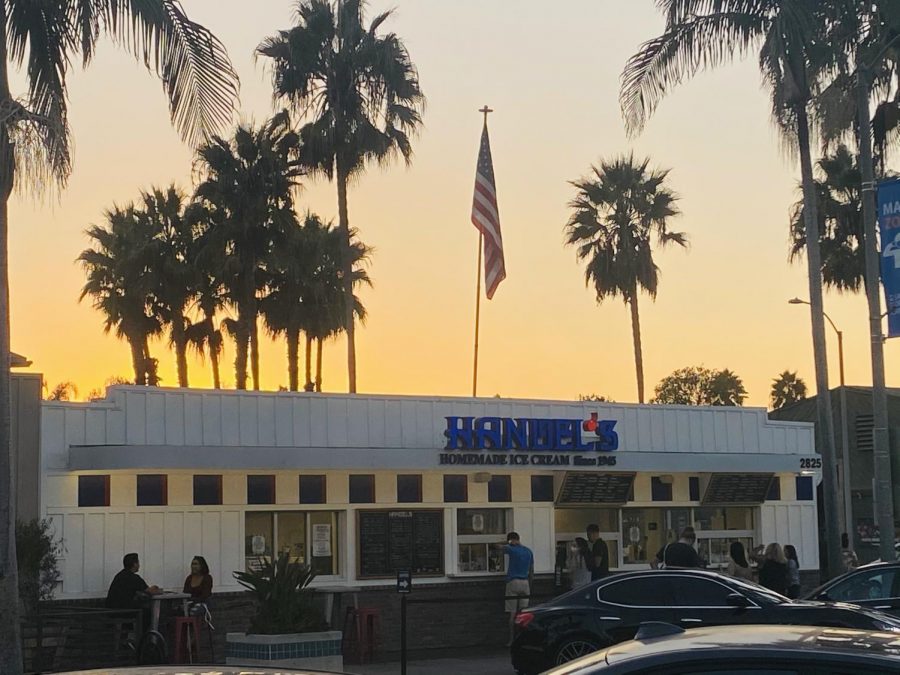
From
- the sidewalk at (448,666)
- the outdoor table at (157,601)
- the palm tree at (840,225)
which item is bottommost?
the sidewalk at (448,666)

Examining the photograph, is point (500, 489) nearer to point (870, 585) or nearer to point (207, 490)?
point (207, 490)

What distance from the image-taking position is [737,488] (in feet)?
86.5

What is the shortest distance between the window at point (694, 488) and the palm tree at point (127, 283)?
20.8m

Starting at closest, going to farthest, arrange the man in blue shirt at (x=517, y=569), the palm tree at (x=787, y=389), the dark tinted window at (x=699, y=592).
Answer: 1. the dark tinted window at (x=699, y=592)
2. the man in blue shirt at (x=517, y=569)
3. the palm tree at (x=787, y=389)

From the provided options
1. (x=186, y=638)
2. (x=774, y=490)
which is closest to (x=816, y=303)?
(x=774, y=490)

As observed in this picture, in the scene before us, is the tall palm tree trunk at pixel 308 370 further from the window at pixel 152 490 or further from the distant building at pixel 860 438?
the window at pixel 152 490

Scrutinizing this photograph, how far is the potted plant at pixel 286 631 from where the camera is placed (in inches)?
619

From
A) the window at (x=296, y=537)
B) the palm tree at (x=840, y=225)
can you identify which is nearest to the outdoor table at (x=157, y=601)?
the window at (x=296, y=537)

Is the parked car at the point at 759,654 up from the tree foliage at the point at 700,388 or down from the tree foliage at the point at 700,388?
down

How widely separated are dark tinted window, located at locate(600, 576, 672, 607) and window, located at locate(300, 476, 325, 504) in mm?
6952

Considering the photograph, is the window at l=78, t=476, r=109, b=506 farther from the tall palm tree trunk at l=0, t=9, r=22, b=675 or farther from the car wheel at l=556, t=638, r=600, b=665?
the car wheel at l=556, t=638, r=600, b=665

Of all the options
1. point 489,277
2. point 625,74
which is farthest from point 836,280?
point 625,74

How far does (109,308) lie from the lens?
44.3 m

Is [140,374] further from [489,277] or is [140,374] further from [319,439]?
[319,439]
